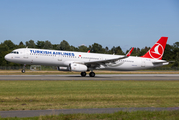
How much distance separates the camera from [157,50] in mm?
48062

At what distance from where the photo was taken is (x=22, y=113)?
35.4ft

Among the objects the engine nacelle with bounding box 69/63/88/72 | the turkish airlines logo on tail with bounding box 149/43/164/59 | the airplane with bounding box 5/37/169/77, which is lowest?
the engine nacelle with bounding box 69/63/88/72

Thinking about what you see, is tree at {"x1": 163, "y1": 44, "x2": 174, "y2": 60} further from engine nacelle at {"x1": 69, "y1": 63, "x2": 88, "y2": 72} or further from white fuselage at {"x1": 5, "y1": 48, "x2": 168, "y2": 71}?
engine nacelle at {"x1": 69, "y1": 63, "x2": 88, "y2": 72}

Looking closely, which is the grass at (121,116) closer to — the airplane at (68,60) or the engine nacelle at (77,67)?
the engine nacelle at (77,67)

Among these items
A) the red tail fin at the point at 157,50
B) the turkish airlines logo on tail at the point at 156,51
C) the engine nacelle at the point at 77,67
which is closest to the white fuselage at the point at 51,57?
the engine nacelle at the point at 77,67

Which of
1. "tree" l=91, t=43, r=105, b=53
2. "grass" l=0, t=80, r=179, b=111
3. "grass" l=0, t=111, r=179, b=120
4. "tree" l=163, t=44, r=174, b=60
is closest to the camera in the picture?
"grass" l=0, t=111, r=179, b=120

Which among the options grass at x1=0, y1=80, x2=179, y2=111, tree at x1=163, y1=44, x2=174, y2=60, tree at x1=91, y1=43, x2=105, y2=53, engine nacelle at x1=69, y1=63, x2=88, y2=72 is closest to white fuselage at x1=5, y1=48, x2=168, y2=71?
engine nacelle at x1=69, y1=63, x2=88, y2=72

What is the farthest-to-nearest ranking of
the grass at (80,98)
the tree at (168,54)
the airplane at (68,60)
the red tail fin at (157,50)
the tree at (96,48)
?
1. the tree at (96,48)
2. the tree at (168,54)
3. the red tail fin at (157,50)
4. the airplane at (68,60)
5. the grass at (80,98)

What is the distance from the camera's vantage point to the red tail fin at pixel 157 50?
47812mm

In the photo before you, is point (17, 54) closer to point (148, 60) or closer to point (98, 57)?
point (98, 57)

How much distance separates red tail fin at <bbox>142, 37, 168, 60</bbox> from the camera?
47.8 meters

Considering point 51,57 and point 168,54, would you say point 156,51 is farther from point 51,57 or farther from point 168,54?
point 168,54

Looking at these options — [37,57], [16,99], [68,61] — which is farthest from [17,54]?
[16,99]

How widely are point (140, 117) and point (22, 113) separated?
5.49 m
